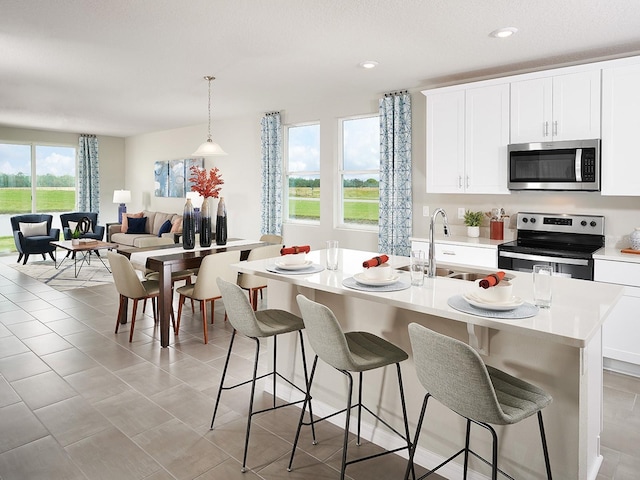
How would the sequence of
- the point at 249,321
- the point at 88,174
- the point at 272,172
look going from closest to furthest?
1. the point at 249,321
2. the point at 272,172
3. the point at 88,174

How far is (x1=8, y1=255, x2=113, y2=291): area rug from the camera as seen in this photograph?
6.68 meters

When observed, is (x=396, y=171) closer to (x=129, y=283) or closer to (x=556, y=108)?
(x=556, y=108)

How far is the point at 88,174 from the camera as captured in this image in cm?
1026

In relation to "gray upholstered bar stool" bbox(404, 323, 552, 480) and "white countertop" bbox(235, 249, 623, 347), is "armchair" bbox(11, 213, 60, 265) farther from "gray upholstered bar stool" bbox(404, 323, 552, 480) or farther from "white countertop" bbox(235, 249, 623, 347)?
"gray upholstered bar stool" bbox(404, 323, 552, 480)

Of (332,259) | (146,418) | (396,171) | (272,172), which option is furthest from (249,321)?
(272,172)

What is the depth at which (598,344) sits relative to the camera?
83.7 inches

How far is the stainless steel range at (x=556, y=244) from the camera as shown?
12.2ft

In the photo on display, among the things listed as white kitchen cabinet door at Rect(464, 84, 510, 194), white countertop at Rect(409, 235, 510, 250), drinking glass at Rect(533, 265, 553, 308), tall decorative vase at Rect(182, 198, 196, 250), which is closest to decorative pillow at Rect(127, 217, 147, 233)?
tall decorative vase at Rect(182, 198, 196, 250)

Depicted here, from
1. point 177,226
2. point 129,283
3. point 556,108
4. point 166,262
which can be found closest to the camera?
point 556,108

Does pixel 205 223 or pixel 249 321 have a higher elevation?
pixel 205 223

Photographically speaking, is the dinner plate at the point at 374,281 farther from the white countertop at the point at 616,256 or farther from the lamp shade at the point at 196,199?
the lamp shade at the point at 196,199

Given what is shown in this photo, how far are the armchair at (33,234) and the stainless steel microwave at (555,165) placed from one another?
7.66 m

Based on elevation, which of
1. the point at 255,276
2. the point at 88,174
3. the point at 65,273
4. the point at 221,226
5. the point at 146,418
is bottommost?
the point at 146,418

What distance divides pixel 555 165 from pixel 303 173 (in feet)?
11.8
